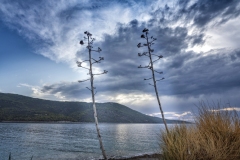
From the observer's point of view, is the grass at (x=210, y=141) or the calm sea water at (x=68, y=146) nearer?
the grass at (x=210, y=141)

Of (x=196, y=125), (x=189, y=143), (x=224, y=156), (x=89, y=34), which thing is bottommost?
(x=224, y=156)

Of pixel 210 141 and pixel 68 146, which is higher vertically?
pixel 210 141

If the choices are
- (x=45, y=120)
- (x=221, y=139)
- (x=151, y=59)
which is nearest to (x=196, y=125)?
(x=221, y=139)

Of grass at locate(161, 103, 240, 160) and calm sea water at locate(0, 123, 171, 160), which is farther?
calm sea water at locate(0, 123, 171, 160)

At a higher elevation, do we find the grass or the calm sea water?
the grass

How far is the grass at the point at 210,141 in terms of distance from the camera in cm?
412

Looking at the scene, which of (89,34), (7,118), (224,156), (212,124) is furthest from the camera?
(7,118)

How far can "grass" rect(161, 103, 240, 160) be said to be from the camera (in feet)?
13.5

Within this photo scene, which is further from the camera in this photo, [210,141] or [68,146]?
[68,146]

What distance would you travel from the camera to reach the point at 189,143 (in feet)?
14.5

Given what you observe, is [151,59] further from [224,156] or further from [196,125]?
[224,156]

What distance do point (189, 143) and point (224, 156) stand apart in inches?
30.3

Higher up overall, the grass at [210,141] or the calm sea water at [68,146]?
the grass at [210,141]

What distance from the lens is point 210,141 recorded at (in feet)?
14.3
